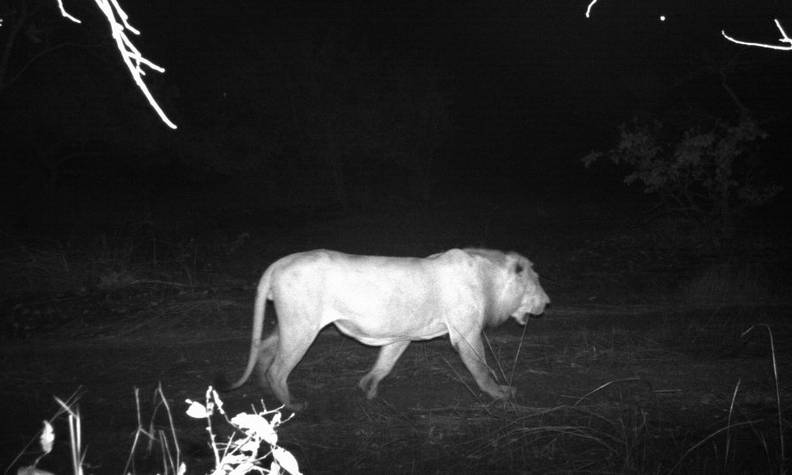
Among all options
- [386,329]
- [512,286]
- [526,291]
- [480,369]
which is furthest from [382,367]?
[526,291]

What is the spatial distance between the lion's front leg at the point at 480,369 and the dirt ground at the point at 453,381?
14cm

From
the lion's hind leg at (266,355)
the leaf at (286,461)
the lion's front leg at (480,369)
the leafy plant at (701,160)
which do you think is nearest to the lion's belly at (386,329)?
the lion's front leg at (480,369)

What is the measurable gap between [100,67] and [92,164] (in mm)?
23547

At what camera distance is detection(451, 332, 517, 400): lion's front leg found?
580 centimetres

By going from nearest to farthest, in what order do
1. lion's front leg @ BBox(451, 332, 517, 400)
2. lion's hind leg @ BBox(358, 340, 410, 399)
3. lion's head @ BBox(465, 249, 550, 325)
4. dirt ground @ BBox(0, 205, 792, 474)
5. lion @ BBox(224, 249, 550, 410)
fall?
dirt ground @ BBox(0, 205, 792, 474) → lion @ BBox(224, 249, 550, 410) → lion's front leg @ BBox(451, 332, 517, 400) → lion's hind leg @ BBox(358, 340, 410, 399) → lion's head @ BBox(465, 249, 550, 325)

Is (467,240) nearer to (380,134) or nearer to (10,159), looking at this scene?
(380,134)

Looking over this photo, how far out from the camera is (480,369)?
5863 millimetres

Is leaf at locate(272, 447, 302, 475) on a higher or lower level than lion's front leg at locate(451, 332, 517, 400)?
higher

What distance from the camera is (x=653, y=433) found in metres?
5.04

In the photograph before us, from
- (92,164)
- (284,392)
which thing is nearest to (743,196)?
(284,392)

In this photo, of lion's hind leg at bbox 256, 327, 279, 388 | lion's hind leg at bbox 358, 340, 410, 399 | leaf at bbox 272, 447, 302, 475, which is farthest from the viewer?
lion's hind leg at bbox 358, 340, 410, 399

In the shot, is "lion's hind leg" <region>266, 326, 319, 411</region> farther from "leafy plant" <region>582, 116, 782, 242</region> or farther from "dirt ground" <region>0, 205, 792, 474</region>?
"leafy plant" <region>582, 116, 782, 242</region>

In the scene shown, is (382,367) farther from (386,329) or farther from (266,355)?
(266,355)

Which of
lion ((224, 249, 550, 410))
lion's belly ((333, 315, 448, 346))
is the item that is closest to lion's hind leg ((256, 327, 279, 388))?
lion ((224, 249, 550, 410))
